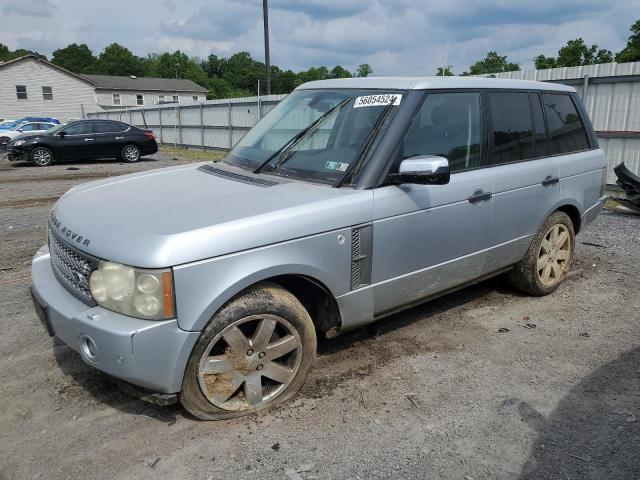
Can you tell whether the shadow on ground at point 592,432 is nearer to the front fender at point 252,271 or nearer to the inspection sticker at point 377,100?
the front fender at point 252,271

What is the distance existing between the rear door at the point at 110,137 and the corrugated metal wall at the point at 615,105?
47.4 feet

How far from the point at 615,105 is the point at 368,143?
8433 millimetres

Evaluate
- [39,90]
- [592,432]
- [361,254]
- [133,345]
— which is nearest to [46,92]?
[39,90]

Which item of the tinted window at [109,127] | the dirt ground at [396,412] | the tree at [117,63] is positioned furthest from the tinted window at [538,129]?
the tree at [117,63]

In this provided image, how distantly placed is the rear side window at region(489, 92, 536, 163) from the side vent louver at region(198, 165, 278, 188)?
1.86m

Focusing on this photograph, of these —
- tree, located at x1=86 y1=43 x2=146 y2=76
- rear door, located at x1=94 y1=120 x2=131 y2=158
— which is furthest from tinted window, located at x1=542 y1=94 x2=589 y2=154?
tree, located at x1=86 y1=43 x2=146 y2=76

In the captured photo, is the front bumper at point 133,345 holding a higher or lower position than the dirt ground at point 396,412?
higher

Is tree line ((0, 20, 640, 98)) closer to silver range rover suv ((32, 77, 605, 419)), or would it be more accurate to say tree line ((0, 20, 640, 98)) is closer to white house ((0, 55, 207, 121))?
white house ((0, 55, 207, 121))

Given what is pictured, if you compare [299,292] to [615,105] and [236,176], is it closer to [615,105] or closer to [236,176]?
[236,176]

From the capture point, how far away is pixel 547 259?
4.94m

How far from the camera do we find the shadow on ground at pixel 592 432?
262 cm

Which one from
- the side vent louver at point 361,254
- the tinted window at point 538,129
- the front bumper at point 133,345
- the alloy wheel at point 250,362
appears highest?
the tinted window at point 538,129

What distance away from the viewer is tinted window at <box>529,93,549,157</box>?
4.55 meters

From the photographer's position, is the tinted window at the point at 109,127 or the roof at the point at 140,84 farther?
the roof at the point at 140,84
